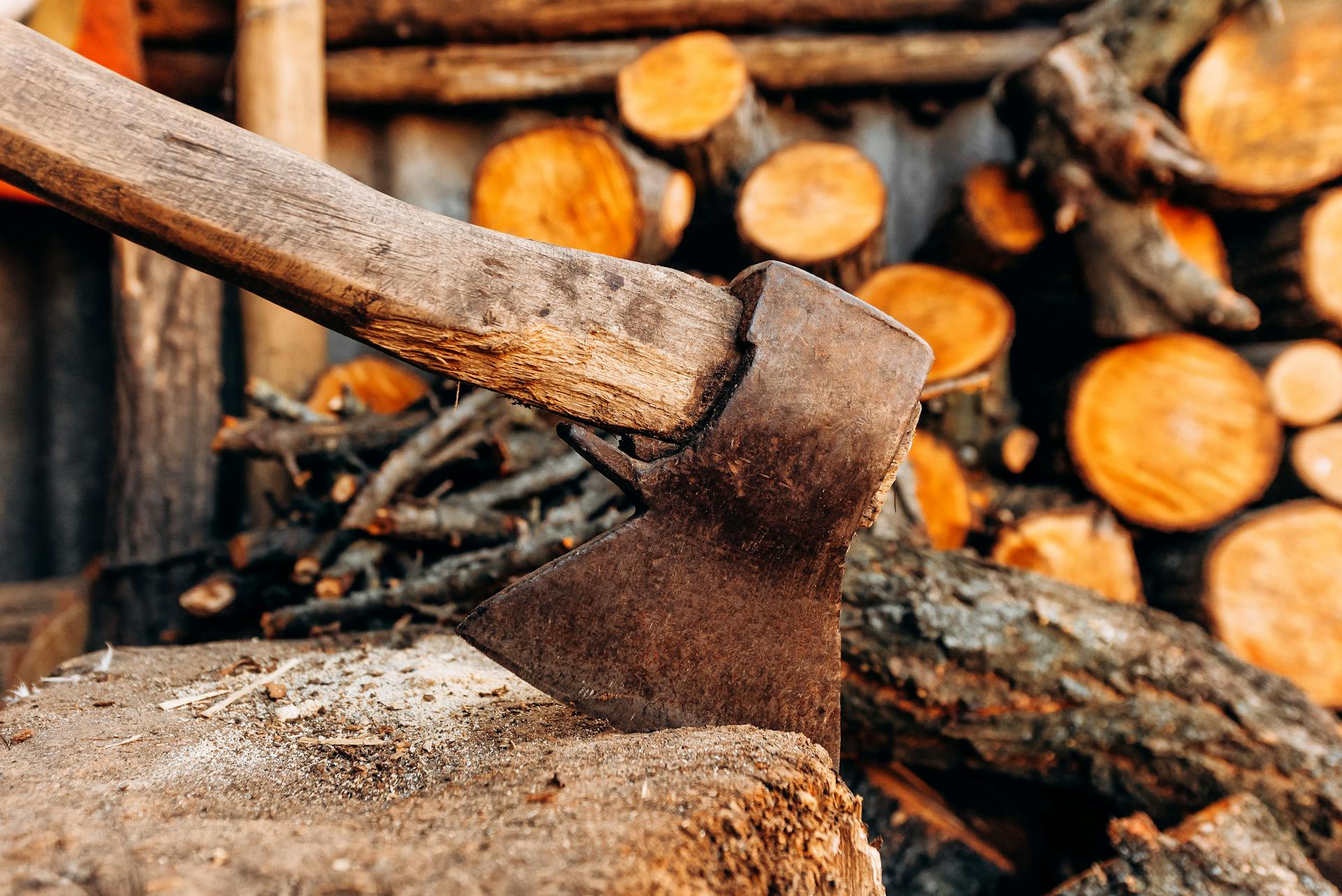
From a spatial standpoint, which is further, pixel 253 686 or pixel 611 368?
pixel 253 686

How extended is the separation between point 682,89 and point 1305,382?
2522mm

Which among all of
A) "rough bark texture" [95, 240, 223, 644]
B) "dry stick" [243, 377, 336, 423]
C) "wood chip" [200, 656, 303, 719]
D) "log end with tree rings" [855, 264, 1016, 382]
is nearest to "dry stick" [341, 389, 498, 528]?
"dry stick" [243, 377, 336, 423]

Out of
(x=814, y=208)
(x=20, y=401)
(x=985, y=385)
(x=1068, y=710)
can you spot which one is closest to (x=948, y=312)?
(x=985, y=385)

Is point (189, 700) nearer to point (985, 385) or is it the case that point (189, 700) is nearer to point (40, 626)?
point (40, 626)

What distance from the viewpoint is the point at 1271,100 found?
8.34 feet

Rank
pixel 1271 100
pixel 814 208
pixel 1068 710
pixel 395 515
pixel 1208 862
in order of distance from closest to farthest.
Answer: pixel 1208 862 < pixel 1068 710 < pixel 395 515 < pixel 1271 100 < pixel 814 208

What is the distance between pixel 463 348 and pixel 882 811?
158 cm

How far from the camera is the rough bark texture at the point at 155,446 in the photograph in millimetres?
2555

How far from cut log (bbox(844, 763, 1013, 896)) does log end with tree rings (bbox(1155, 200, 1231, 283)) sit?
2.25m

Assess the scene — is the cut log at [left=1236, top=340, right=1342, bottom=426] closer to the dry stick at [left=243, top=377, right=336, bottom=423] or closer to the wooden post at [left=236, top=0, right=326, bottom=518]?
the dry stick at [left=243, top=377, right=336, bottom=423]

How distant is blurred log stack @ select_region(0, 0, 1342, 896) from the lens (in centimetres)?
169

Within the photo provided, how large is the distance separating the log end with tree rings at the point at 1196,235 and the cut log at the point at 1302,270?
0.46ft

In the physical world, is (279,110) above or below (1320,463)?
above

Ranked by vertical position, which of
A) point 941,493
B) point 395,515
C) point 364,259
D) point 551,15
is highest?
point 551,15
